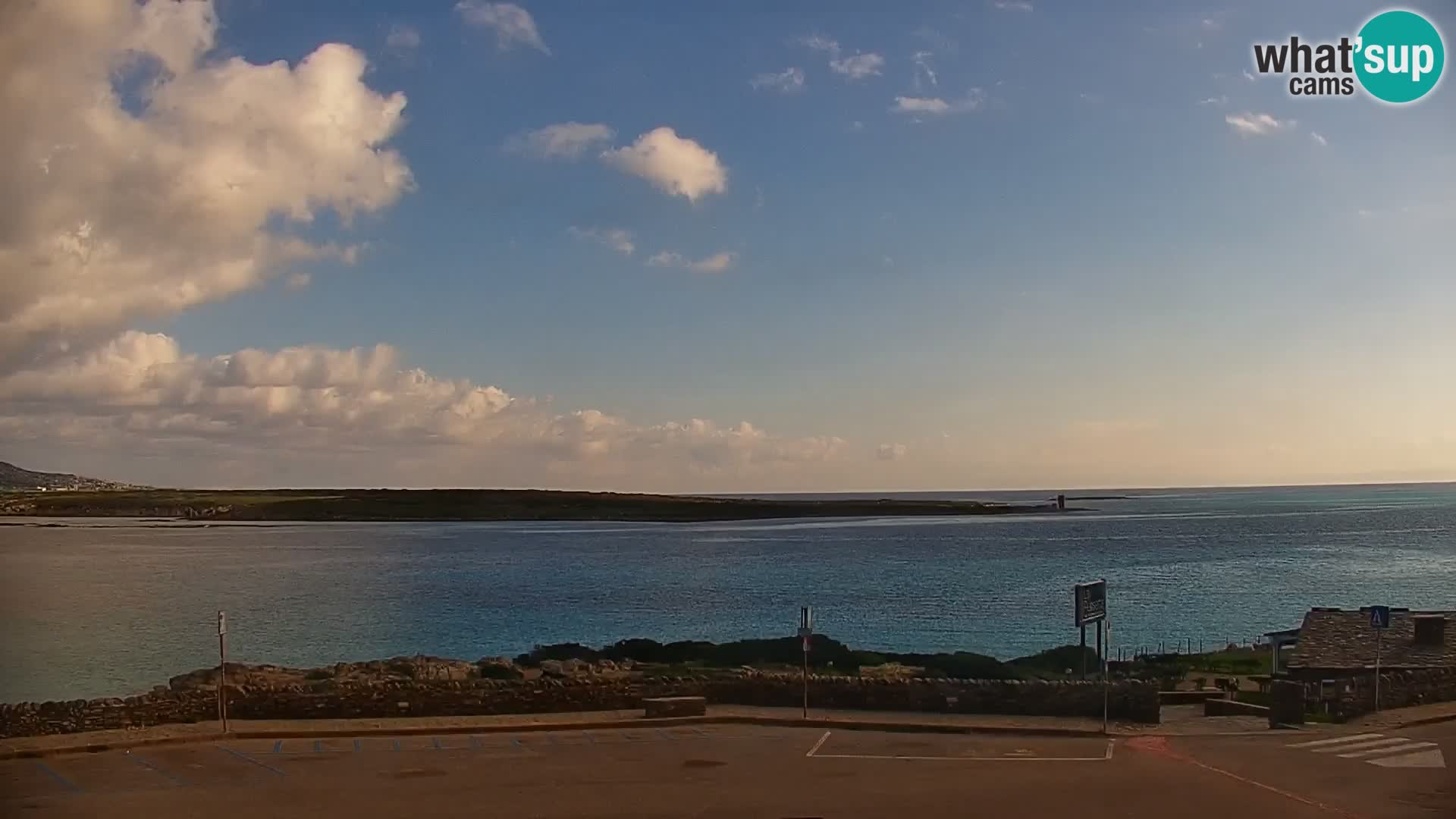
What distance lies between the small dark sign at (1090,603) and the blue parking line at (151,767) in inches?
590

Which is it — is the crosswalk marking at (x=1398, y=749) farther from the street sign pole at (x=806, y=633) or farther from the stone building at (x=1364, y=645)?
the street sign pole at (x=806, y=633)

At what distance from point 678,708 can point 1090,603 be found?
777 cm

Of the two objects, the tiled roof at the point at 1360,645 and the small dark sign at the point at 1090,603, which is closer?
the small dark sign at the point at 1090,603

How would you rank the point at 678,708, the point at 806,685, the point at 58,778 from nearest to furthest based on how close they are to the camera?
the point at 58,778 → the point at 678,708 → the point at 806,685

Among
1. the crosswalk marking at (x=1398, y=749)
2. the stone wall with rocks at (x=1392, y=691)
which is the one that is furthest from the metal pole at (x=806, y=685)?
the stone wall with rocks at (x=1392, y=691)

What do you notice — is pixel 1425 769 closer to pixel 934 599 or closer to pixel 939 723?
pixel 939 723

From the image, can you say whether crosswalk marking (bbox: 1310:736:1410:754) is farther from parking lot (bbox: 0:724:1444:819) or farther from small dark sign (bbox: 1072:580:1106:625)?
small dark sign (bbox: 1072:580:1106:625)

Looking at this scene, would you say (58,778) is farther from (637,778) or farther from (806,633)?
(806,633)

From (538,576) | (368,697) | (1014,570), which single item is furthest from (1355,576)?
(368,697)

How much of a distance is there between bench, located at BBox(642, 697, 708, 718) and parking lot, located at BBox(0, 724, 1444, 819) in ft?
4.13

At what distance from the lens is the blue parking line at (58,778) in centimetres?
1606

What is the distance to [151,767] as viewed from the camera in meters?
17.8

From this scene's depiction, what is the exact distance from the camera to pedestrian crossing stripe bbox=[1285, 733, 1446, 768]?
1823 cm

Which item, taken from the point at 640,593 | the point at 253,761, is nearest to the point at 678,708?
the point at 253,761
